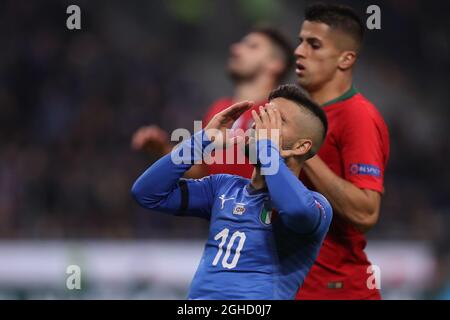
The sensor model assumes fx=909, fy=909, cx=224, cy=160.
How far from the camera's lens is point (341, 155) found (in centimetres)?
404

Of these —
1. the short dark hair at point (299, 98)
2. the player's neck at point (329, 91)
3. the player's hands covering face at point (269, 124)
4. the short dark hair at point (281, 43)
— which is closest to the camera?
the player's hands covering face at point (269, 124)

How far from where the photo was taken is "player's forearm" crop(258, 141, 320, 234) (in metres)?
3.07

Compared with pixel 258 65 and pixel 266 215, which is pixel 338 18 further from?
pixel 266 215

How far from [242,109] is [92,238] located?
538 centimetres

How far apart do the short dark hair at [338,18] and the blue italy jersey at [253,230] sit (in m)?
1.16

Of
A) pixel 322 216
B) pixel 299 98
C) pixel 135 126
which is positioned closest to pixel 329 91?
pixel 299 98

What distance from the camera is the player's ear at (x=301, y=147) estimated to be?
3.36 m

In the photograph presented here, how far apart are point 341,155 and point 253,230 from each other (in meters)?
0.92

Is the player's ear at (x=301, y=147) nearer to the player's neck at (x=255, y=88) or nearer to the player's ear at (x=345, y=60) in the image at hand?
the player's ear at (x=345, y=60)

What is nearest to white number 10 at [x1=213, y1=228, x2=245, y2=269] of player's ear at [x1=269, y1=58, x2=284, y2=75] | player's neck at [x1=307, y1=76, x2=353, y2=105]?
player's neck at [x1=307, y1=76, x2=353, y2=105]

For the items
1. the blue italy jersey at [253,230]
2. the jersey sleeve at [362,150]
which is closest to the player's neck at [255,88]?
the jersey sleeve at [362,150]

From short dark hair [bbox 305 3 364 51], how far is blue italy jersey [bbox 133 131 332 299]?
1156mm

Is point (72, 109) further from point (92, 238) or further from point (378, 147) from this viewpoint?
point (378, 147)

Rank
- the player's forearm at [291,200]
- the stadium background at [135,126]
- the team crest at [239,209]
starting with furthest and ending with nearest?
1. the stadium background at [135,126]
2. the team crest at [239,209]
3. the player's forearm at [291,200]
